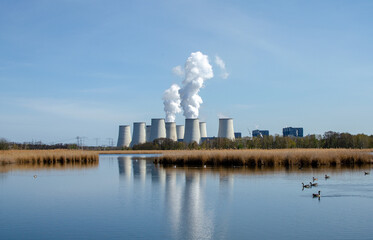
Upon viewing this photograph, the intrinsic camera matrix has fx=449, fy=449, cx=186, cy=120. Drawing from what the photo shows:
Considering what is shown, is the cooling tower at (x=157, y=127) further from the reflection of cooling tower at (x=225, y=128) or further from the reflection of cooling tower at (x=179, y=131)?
the reflection of cooling tower at (x=179, y=131)

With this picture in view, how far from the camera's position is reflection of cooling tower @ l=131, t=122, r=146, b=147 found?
52812mm

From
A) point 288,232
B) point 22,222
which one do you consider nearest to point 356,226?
point 288,232

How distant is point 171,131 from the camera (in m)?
51.6

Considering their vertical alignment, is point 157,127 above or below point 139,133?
above

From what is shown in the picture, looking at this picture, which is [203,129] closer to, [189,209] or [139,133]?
[139,133]

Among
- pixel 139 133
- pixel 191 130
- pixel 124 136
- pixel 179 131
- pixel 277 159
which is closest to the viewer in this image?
pixel 277 159

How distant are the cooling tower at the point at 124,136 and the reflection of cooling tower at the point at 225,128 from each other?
14062 mm

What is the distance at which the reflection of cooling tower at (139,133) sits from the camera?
52812 mm

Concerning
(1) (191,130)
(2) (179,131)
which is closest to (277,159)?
(1) (191,130)

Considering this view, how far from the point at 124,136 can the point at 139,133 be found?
2945 millimetres

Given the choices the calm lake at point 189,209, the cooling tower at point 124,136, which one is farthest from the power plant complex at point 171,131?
the calm lake at point 189,209

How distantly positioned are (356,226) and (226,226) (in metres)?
2.30

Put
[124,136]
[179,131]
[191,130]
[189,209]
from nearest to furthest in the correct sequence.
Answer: [189,209], [191,130], [124,136], [179,131]

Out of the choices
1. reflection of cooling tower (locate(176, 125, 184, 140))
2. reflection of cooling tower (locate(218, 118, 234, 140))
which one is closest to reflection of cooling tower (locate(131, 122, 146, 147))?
reflection of cooling tower (locate(176, 125, 184, 140))
